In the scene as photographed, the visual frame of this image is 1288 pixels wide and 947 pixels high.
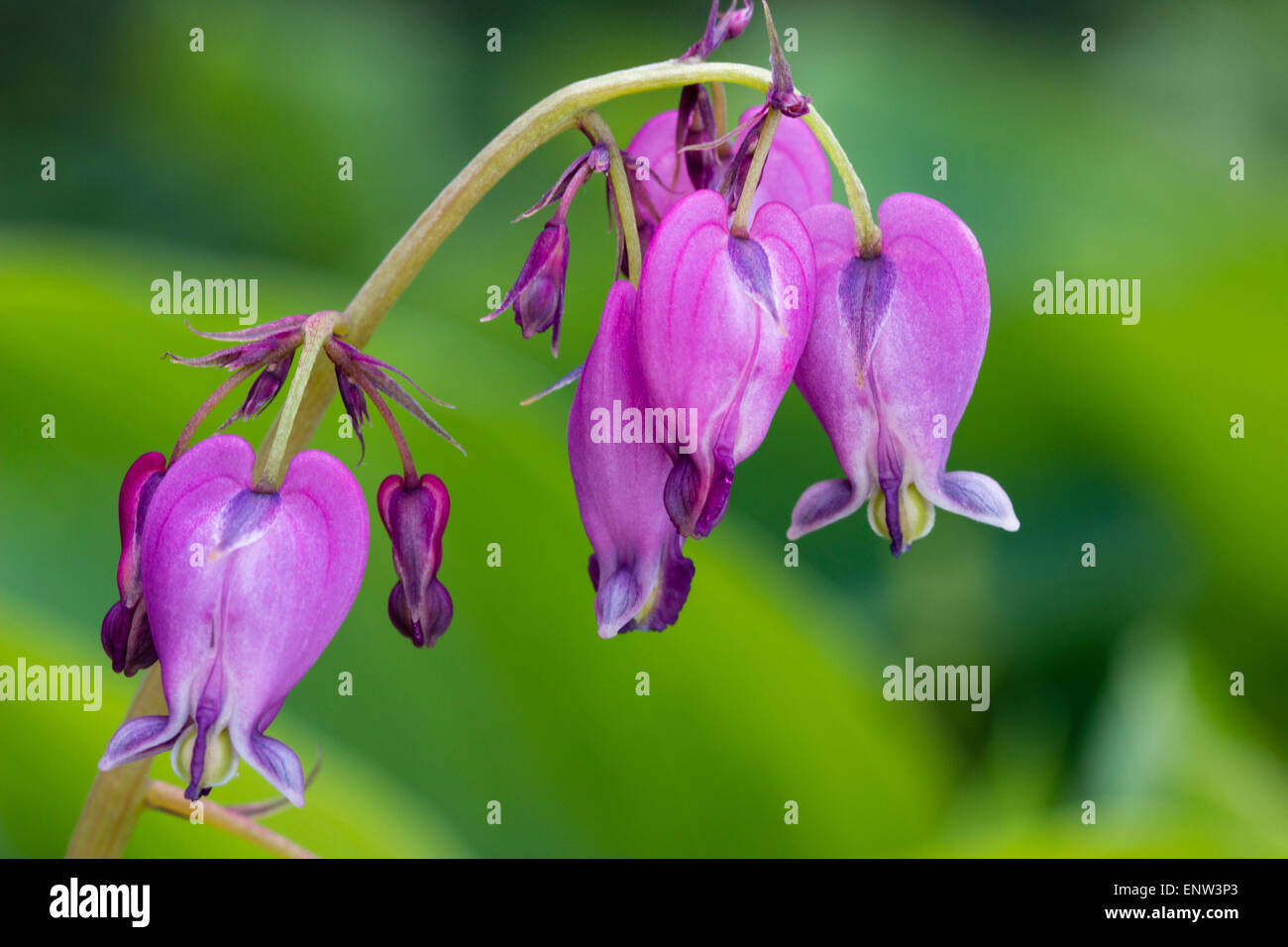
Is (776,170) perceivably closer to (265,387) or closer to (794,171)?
(794,171)

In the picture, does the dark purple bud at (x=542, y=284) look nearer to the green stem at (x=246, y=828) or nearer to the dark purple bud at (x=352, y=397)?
the dark purple bud at (x=352, y=397)

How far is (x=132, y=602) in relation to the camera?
1.02 m

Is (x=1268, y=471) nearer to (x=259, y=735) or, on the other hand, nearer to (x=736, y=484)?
(x=736, y=484)

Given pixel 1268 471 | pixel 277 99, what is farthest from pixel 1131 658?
pixel 277 99

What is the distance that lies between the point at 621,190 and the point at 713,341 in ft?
0.56

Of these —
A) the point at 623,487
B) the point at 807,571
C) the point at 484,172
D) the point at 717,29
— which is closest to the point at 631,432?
the point at 623,487

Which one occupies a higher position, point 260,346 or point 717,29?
point 717,29

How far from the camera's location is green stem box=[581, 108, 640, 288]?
104cm

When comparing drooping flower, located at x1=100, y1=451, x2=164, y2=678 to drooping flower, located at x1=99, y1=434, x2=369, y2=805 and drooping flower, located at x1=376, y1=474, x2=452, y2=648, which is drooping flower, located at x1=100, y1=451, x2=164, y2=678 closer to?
drooping flower, located at x1=99, y1=434, x2=369, y2=805

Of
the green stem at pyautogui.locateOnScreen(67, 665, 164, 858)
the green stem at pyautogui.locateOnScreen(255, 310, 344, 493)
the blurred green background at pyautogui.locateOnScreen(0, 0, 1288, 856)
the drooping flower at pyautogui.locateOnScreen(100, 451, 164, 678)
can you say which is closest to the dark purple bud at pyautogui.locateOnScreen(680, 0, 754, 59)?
the green stem at pyautogui.locateOnScreen(255, 310, 344, 493)

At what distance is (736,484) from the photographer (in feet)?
8.30

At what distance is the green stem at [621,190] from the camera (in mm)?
1037

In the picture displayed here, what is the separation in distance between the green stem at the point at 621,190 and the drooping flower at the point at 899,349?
0.15 meters

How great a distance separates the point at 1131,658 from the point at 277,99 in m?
2.46
